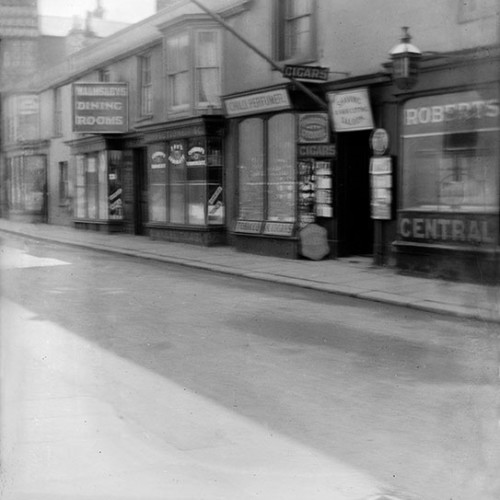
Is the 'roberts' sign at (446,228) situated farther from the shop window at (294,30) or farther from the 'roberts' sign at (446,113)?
the shop window at (294,30)

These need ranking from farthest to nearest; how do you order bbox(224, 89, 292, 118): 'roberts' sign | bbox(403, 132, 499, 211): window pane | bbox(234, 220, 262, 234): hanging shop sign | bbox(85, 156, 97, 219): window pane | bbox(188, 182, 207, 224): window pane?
bbox(85, 156, 97, 219): window pane, bbox(188, 182, 207, 224): window pane, bbox(234, 220, 262, 234): hanging shop sign, bbox(224, 89, 292, 118): 'roberts' sign, bbox(403, 132, 499, 211): window pane

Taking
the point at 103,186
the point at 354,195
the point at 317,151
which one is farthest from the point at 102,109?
the point at 354,195

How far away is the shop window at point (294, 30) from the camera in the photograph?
46.5 feet

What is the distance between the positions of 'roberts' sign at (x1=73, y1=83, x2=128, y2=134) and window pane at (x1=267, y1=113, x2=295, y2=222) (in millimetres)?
5477

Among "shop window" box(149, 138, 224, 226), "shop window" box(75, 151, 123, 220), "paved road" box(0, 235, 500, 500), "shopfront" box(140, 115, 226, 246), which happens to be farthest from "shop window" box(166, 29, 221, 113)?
"paved road" box(0, 235, 500, 500)

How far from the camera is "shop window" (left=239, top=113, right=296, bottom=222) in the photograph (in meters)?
15.2

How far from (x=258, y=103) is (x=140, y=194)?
7.98 meters

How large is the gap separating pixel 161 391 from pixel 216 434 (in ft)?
3.34

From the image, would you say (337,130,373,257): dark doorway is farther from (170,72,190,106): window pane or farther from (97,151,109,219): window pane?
(97,151,109,219): window pane

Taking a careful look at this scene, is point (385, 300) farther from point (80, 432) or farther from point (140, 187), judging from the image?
point (140, 187)

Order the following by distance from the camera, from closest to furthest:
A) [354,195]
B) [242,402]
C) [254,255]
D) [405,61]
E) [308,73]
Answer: [242,402] → [405,61] → [308,73] → [354,195] → [254,255]

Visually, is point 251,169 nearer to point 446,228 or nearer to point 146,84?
point 146,84

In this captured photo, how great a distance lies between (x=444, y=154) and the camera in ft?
38.6

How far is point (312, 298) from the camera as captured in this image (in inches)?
404
